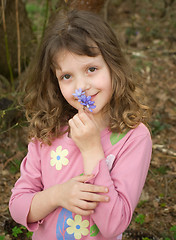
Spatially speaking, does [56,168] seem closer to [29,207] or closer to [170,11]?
[29,207]

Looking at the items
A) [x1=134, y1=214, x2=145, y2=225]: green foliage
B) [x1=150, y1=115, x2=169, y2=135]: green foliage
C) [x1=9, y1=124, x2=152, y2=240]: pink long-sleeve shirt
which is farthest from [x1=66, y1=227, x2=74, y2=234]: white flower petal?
[x1=150, y1=115, x2=169, y2=135]: green foliage

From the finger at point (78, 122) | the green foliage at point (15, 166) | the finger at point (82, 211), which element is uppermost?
the finger at point (78, 122)

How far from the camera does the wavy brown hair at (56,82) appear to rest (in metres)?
1.69

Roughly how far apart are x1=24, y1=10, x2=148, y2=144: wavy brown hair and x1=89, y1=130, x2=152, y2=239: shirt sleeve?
0.16 m

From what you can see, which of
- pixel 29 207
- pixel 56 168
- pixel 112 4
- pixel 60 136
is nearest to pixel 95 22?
pixel 60 136

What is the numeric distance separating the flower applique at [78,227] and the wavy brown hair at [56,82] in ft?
1.68

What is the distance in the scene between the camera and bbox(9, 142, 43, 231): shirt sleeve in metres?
1.75

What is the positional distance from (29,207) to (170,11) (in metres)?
5.78

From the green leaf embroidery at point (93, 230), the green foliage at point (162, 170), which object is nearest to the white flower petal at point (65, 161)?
the green leaf embroidery at point (93, 230)

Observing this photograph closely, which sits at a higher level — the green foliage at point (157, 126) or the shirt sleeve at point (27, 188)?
the shirt sleeve at point (27, 188)

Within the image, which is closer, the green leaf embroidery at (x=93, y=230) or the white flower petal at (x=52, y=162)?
the green leaf embroidery at (x=93, y=230)

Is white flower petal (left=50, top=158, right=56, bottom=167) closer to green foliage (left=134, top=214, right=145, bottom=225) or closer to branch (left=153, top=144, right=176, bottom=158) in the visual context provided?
green foliage (left=134, top=214, right=145, bottom=225)

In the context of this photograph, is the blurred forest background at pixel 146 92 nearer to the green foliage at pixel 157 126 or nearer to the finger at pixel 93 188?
the green foliage at pixel 157 126

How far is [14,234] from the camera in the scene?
258cm
